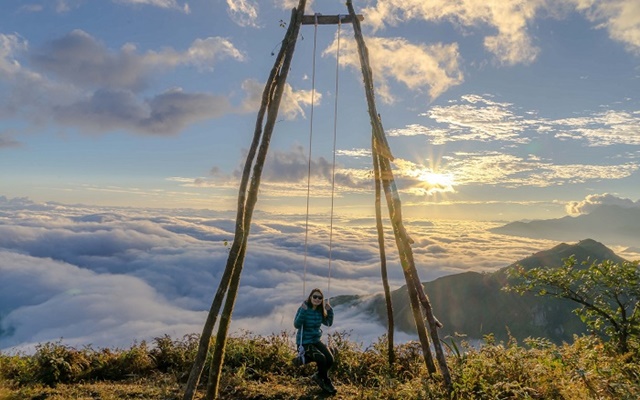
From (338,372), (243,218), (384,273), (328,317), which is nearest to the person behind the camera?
(243,218)

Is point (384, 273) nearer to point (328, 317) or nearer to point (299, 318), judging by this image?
point (328, 317)

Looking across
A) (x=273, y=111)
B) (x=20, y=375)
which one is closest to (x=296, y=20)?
(x=273, y=111)

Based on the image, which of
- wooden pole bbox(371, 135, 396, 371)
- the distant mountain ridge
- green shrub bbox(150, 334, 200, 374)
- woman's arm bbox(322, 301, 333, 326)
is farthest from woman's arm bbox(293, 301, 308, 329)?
the distant mountain ridge

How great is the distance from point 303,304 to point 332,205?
2.16 meters

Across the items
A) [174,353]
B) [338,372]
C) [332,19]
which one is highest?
[332,19]

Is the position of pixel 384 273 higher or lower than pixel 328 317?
higher

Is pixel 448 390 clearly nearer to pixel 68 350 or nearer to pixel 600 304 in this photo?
pixel 600 304

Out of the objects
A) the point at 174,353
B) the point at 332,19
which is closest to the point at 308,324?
the point at 174,353

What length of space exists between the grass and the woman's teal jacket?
1.06m

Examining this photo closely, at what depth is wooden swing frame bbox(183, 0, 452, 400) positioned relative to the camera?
302 inches

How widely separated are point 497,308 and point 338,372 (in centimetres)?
13250

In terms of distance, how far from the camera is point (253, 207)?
806 cm

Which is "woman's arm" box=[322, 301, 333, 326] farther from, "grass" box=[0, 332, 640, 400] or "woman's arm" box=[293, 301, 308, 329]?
"grass" box=[0, 332, 640, 400]

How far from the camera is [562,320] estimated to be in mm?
119062
